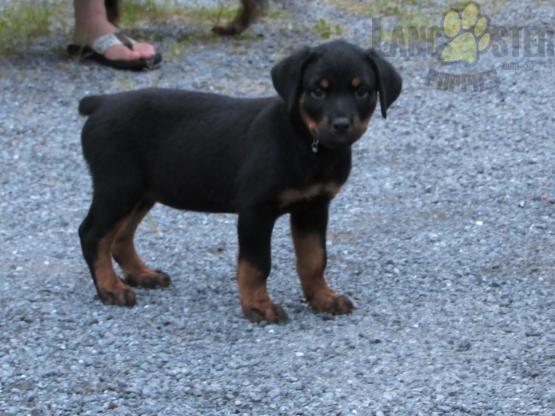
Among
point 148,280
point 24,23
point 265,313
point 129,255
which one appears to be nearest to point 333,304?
point 265,313

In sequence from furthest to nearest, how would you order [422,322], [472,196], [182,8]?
[182,8], [472,196], [422,322]

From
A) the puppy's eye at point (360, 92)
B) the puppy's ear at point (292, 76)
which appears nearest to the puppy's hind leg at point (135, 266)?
the puppy's ear at point (292, 76)

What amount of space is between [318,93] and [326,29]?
545cm

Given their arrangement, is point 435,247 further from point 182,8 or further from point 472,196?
point 182,8

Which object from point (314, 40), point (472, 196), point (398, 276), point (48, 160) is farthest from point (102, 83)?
point (398, 276)

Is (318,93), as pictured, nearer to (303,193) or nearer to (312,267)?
(303,193)

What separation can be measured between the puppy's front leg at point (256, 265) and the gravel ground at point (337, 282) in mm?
77

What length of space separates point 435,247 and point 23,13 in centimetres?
525

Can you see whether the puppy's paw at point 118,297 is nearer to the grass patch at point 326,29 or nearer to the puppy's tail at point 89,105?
the puppy's tail at point 89,105

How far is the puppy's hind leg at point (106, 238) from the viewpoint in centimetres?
514

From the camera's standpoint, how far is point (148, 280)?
17.8 feet

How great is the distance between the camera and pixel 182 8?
10.7 meters

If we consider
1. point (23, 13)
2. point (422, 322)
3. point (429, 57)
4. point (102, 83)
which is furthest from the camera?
point (23, 13)

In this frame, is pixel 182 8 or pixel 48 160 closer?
pixel 48 160
